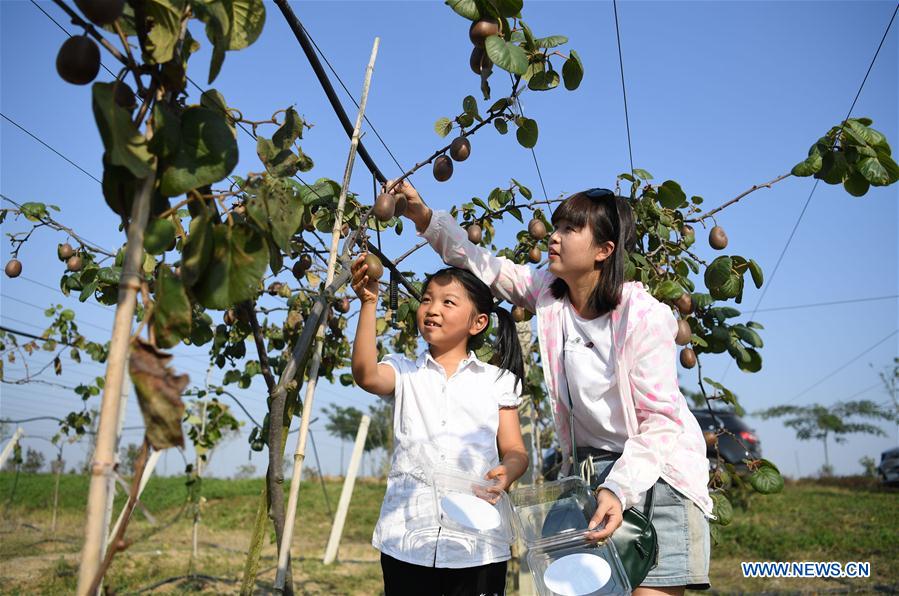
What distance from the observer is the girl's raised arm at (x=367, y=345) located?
1620 mm

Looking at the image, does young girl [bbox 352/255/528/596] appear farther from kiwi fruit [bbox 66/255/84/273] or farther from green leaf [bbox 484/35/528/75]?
kiwi fruit [bbox 66/255/84/273]

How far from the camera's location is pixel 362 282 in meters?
1.62

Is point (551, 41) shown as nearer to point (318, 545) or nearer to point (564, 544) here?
point (564, 544)

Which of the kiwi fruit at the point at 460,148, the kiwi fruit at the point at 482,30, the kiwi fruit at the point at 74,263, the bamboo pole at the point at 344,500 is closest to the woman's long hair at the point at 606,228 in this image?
the kiwi fruit at the point at 460,148

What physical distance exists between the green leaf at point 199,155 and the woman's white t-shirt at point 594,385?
110 cm

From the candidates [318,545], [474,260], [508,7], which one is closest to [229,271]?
[508,7]

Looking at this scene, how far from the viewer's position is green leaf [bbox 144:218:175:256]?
87 cm

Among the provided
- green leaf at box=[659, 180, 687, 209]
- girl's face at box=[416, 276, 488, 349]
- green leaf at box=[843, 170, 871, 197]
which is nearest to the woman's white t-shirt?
girl's face at box=[416, 276, 488, 349]

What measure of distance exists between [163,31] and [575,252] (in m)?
1.19

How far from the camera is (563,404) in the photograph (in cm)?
178

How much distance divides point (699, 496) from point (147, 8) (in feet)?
4.90

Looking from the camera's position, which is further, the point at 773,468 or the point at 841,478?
the point at 841,478

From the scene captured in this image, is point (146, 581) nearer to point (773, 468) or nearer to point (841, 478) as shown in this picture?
point (773, 468)

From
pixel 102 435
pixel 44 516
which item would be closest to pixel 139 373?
pixel 102 435
